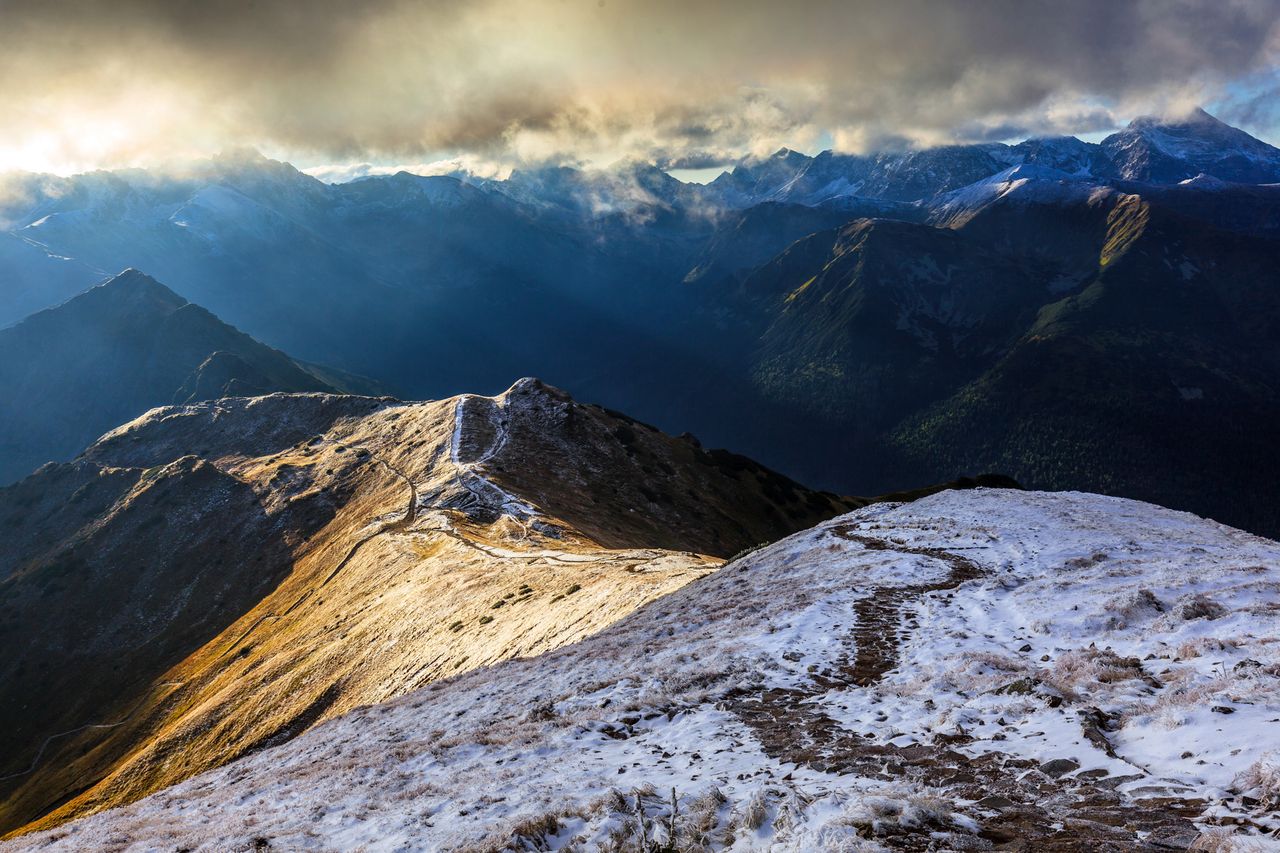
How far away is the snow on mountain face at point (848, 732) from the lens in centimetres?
995

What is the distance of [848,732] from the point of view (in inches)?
553

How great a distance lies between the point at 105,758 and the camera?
63625 millimetres

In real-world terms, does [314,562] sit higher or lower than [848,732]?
lower

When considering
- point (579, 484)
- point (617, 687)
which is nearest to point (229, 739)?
point (617, 687)

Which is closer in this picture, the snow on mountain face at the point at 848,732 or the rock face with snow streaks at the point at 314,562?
the snow on mountain face at the point at 848,732

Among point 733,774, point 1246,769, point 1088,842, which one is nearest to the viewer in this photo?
point 1088,842

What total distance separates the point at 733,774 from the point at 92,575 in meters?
121

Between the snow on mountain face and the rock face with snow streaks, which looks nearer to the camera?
the snow on mountain face

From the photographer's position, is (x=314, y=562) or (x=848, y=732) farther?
(x=314, y=562)

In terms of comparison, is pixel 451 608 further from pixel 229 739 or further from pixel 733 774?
pixel 733 774

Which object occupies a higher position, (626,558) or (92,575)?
(626,558)

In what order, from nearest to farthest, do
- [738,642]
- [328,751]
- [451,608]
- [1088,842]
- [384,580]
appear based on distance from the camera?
[1088,842] → [738,642] → [328,751] → [451,608] → [384,580]

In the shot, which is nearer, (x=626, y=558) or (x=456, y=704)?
(x=456, y=704)

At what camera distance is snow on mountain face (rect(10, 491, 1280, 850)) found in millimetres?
9945
